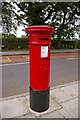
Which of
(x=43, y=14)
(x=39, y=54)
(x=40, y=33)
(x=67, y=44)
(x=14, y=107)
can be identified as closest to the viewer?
(x=40, y=33)

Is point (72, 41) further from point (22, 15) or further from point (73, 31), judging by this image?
point (22, 15)

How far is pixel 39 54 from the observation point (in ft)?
6.59

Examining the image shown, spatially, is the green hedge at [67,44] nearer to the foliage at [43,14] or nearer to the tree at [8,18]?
the foliage at [43,14]

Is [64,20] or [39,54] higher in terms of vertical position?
[64,20]

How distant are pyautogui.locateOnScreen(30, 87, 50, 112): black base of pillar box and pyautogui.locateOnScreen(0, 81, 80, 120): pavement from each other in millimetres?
102

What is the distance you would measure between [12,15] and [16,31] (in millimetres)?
2685

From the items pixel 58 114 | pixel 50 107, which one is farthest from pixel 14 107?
pixel 58 114

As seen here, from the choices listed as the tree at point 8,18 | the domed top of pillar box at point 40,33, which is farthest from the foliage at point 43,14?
the domed top of pillar box at point 40,33

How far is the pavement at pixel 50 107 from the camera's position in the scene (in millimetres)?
2160

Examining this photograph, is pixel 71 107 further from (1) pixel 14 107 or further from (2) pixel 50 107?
(1) pixel 14 107

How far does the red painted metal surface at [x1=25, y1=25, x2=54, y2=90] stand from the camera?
1894mm

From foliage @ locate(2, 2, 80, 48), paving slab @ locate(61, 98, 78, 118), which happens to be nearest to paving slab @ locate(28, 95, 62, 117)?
paving slab @ locate(61, 98, 78, 118)

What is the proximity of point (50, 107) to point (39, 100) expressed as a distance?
1.42 feet

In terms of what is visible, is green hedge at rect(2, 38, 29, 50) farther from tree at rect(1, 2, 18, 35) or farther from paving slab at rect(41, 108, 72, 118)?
paving slab at rect(41, 108, 72, 118)
